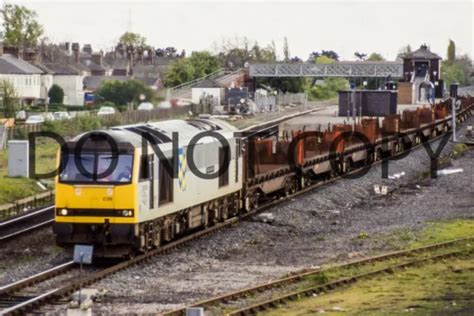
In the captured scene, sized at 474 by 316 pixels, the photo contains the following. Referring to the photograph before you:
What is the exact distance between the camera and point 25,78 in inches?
2606

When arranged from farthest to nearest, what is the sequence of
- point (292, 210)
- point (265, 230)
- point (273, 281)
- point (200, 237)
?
1. point (292, 210)
2. point (265, 230)
3. point (200, 237)
4. point (273, 281)

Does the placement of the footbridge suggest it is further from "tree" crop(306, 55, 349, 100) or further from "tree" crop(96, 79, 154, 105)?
"tree" crop(96, 79, 154, 105)

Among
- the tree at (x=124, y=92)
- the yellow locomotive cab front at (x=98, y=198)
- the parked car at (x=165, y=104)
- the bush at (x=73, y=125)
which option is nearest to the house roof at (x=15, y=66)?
the bush at (x=73, y=125)

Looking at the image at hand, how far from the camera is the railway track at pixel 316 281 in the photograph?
18.0 metres

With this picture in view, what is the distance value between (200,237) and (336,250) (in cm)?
333

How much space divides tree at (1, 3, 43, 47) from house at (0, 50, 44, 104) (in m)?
14.5

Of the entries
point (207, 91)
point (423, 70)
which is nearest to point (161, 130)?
point (207, 91)

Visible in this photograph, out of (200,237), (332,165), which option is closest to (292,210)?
(200,237)

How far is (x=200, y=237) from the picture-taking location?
26172mm

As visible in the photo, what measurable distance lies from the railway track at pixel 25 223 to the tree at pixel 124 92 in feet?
12.0

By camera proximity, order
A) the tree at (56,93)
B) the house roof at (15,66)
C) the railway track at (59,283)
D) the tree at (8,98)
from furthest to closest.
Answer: the house roof at (15,66), the tree at (8,98), the tree at (56,93), the railway track at (59,283)

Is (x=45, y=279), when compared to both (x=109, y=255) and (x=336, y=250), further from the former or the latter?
(x=336, y=250)

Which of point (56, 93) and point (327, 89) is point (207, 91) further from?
point (327, 89)

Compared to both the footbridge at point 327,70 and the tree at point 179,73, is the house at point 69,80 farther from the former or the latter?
the footbridge at point 327,70
